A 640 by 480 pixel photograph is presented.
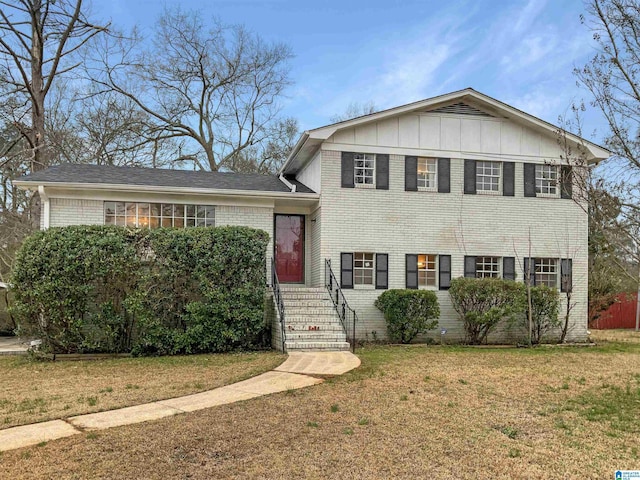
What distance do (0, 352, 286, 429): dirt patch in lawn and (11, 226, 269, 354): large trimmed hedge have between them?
1.70 ft

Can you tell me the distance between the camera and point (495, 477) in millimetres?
4391

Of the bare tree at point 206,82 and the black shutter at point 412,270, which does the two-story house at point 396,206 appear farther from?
the bare tree at point 206,82

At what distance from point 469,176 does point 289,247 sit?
17.4 feet

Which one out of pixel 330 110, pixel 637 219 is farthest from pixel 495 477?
pixel 330 110

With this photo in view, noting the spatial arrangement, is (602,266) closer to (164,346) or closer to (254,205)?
(254,205)

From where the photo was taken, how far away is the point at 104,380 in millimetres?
8516

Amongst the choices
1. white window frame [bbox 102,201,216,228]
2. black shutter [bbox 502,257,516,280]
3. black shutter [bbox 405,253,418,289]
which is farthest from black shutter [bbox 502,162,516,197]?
white window frame [bbox 102,201,216,228]

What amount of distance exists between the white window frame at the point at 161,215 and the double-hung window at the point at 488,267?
716 centimetres

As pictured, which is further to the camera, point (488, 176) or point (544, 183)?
point (544, 183)

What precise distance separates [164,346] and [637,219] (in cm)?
885

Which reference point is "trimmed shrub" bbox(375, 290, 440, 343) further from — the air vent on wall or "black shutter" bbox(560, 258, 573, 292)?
the air vent on wall

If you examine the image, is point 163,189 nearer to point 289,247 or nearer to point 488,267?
point 289,247

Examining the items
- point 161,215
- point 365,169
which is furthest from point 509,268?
point 161,215

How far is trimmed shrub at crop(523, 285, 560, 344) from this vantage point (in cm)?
1394
